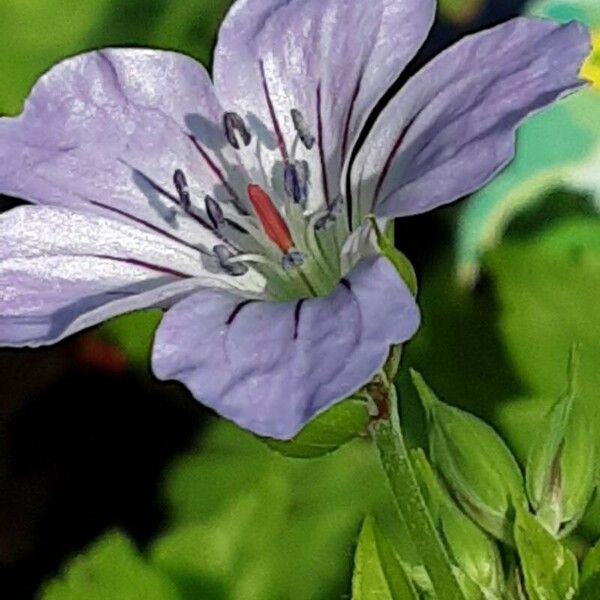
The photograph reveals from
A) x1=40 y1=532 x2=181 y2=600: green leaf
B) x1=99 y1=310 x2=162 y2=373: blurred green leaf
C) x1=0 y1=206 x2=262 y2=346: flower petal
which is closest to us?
x1=0 y1=206 x2=262 y2=346: flower petal

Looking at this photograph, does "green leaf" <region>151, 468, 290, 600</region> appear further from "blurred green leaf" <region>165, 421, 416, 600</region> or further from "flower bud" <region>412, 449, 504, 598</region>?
"flower bud" <region>412, 449, 504, 598</region>

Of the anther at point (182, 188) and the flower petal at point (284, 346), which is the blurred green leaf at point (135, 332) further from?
the flower petal at point (284, 346)

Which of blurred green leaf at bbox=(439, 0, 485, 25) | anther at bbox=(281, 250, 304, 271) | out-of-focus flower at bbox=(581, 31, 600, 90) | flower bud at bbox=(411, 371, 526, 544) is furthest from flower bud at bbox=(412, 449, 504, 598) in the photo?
blurred green leaf at bbox=(439, 0, 485, 25)

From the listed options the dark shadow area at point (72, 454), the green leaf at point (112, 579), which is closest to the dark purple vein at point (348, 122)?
the green leaf at point (112, 579)

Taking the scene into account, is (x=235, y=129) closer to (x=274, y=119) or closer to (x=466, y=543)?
(x=274, y=119)

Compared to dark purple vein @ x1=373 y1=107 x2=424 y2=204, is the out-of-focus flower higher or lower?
lower

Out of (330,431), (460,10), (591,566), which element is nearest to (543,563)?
(591,566)
